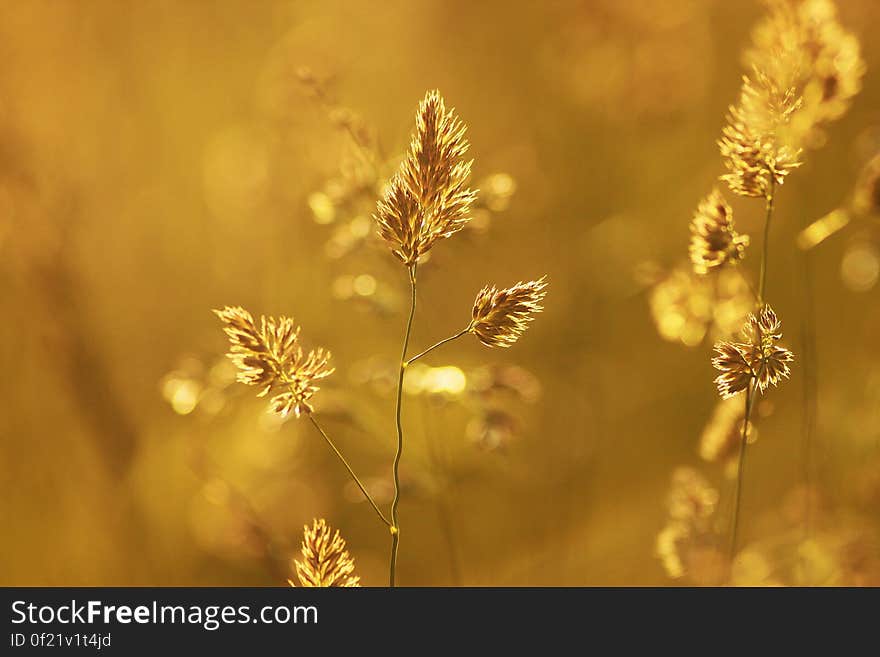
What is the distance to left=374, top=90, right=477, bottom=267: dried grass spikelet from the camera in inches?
14.7

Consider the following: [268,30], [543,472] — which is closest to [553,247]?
[543,472]

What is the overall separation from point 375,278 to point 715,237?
515mm

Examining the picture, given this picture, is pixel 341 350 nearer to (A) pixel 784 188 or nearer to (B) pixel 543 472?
(B) pixel 543 472

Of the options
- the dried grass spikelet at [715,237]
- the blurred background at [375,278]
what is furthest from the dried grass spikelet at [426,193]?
the blurred background at [375,278]

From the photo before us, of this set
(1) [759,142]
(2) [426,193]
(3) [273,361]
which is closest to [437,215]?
(2) [426,193]

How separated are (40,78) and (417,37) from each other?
1.87 ft

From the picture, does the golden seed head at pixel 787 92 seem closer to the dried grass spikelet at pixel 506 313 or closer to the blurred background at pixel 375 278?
the dried grass spikelet at pixel 506 313

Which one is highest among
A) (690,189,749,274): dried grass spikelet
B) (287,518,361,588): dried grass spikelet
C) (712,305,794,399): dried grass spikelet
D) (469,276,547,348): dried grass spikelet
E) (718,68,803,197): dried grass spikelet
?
(718,68,803,197): dried grass spikelet

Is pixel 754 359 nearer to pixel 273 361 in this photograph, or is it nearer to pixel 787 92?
pixel 787 92

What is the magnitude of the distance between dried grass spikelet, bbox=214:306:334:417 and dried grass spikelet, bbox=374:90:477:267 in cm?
9

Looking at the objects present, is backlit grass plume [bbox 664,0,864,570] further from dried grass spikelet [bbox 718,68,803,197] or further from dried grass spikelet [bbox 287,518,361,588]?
dried grass spikelet [bbox 287,518,361,588]

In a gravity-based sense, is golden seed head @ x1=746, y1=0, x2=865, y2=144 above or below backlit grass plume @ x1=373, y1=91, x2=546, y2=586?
above

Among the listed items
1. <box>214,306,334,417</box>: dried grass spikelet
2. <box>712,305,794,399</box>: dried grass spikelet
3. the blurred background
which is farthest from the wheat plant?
the blurred background

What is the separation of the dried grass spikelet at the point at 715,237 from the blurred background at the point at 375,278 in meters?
0.38
